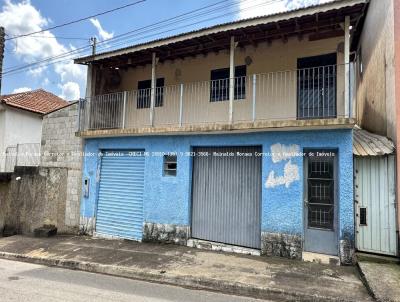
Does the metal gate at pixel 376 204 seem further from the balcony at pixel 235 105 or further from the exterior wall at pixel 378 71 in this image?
the balcony at pixel 235 105

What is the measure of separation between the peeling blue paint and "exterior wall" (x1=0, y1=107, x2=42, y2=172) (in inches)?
340

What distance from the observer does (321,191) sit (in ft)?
24.4

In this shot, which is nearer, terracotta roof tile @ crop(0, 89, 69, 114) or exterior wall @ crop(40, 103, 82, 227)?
Answer: exterior wall @ crop(40, 103, 82, 227)

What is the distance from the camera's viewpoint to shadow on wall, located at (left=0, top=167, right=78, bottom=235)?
10.9 metres

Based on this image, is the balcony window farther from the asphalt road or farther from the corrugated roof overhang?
the asphalt road

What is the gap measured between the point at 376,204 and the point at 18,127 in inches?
682

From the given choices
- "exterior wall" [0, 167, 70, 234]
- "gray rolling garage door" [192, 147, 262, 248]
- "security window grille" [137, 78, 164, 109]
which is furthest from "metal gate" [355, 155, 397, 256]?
"exterior wall" [0, 167, 70, 234]

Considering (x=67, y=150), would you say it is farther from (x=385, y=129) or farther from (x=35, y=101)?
(x=385, y=129)

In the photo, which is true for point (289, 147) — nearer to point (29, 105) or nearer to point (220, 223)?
point (220, 223)

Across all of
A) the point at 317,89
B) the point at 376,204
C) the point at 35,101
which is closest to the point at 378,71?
the point at 317,89

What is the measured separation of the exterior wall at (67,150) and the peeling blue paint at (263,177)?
371mm

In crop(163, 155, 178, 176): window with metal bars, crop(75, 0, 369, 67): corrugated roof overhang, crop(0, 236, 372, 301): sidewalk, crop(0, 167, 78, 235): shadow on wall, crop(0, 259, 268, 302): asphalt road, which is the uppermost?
crop(75, 0, 369, 67): corrugated roof overhang

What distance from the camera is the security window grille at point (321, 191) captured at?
7.32 meters

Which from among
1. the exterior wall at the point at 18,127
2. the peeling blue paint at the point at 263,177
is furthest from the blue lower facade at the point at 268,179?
the exterior wall at the point at 18,127
